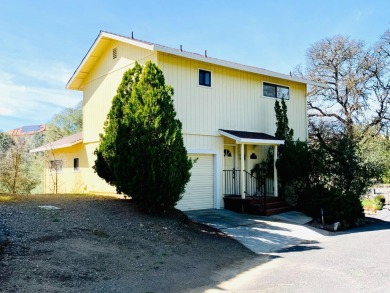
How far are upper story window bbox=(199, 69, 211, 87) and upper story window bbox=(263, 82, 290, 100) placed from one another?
351 centimetres

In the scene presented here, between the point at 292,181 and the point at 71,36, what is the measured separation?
14.6 m

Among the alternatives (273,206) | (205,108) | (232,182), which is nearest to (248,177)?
(232,182)

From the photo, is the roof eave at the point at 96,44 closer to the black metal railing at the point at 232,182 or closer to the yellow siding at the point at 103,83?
the yellow siding at the point at 103,83

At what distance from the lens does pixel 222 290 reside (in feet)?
19.3

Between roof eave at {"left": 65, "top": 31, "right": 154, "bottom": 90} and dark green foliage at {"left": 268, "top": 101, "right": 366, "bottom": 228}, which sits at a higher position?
roof eave at {"left": 65, "top": 31, "right": 154, "bottom": 90}

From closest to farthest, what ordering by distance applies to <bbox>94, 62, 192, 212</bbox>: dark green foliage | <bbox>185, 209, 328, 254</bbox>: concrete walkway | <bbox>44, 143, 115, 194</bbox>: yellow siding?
<bbox>185, 209, 328, 254</bbox>: concrete walkway
<bbox>94, 62, 192, 212</bbox>: dark green foliage
<bbox>44, 143, 115, 194</bbox>: yellow siding

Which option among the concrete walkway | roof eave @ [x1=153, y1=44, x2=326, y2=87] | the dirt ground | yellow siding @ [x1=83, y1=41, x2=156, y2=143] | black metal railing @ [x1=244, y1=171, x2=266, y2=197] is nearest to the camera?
the dirt ground

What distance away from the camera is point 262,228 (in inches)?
441

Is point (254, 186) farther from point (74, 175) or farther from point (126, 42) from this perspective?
point (74, 175)

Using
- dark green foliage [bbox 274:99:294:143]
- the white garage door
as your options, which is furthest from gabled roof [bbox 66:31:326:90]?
the white garage door

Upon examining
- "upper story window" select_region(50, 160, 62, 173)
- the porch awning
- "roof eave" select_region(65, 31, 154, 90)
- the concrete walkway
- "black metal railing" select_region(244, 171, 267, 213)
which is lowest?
the concrete walkway

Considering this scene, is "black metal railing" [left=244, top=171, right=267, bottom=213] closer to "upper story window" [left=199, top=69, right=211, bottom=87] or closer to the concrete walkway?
the concrete walkway

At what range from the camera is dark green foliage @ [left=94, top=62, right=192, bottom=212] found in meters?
10.1

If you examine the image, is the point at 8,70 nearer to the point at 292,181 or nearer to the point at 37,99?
the point at 37,99
